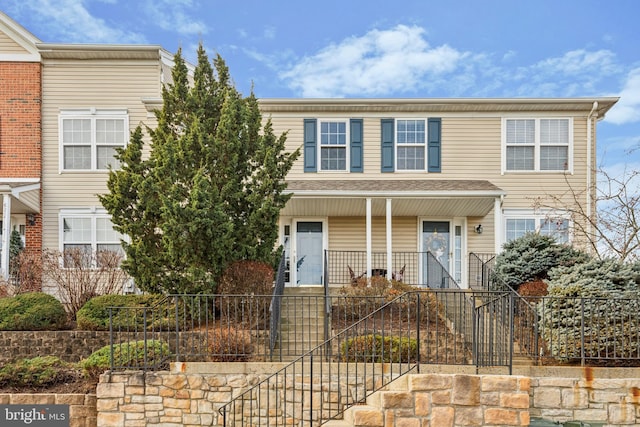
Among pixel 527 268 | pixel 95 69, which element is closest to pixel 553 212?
pixel 527 268

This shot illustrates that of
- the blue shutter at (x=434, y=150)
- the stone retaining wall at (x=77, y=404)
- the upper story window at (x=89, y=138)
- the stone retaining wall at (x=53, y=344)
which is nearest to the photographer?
the stone retaining wall at (x=77, y=404)

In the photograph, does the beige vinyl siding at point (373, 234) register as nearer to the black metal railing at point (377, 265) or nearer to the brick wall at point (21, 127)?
the black metal railing at point (377, 265)

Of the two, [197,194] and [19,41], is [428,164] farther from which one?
[19,41]

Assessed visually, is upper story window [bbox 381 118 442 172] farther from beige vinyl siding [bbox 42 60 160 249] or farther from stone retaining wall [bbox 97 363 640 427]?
stone retaining wall [bbox 97 363 640 427]

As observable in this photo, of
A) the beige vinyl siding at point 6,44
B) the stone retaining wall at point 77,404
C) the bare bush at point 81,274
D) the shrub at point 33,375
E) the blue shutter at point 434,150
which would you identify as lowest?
the stone retaining wall at point 77,404

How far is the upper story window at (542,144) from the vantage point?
515 inches

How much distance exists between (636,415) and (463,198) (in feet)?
19.6

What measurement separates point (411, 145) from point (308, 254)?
430 centimetres

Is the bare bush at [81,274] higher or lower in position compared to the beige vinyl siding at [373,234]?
lower

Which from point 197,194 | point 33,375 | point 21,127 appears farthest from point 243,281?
point 21,127

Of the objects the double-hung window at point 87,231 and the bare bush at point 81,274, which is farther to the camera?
the double-hung window at point 87,231

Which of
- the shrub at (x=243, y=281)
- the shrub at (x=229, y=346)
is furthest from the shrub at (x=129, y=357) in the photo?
the shrub at (x=243, y=281)

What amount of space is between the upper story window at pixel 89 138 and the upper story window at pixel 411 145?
7392 millimetres

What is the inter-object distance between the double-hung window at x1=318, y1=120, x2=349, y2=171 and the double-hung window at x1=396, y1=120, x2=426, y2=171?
1.52 meters
